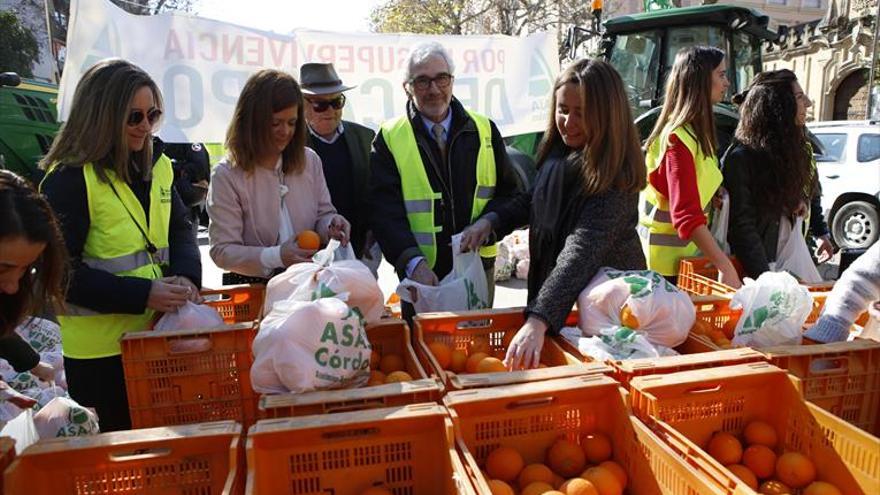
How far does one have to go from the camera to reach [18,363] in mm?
2131

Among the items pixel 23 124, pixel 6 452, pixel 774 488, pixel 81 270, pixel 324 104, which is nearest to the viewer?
pixel 6 452

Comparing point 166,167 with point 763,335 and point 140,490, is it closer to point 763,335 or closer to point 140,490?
point 140,490

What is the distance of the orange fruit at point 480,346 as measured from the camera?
220cm

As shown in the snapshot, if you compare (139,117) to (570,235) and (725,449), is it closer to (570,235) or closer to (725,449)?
(570,235)

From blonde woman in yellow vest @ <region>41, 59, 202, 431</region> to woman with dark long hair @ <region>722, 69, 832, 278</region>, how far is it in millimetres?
2595

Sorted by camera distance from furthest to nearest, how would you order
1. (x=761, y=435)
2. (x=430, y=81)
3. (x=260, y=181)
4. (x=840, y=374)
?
(x=430, y=81)
(x=260, y=181)
(x=840, y=374)
(x=761, y=435)

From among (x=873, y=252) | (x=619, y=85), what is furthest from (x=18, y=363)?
(x=873, y=252)

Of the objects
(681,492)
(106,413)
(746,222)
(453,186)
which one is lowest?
(106,413)

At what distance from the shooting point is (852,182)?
852 centimetres

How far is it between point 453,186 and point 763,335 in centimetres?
144

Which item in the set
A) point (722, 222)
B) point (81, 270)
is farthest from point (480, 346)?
point (722, 222)

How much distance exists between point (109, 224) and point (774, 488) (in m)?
2.16

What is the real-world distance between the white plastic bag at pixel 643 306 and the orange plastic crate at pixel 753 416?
0.95ft

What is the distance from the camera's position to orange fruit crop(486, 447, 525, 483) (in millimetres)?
1554
